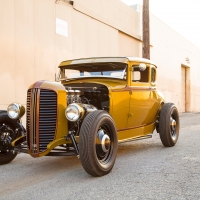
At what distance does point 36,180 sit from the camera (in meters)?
4.32

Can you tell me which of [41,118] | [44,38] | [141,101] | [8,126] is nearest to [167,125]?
[141,101]

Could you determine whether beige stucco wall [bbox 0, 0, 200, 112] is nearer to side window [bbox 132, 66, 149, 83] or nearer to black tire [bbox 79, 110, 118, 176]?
side window [bbox 132, 66, 149, 83]

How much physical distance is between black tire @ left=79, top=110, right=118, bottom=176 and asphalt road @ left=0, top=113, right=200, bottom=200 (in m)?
0.16

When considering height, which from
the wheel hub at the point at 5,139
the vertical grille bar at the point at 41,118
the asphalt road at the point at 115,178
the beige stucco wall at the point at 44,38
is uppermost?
the beige stucco wall at the point at 44,38

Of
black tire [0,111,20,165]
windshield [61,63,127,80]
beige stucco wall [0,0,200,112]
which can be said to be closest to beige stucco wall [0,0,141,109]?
beige stucco wall [0,0,200,112]

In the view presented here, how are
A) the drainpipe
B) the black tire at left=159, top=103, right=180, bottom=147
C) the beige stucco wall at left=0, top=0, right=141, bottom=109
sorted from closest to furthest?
the black tire at left=159, top=103, right=180, bottom=147
the beige stucco wall at left=0, top=0, right=141, bottom=109
the drainpipe

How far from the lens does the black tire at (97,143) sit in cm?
411

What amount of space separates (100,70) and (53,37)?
235 inches

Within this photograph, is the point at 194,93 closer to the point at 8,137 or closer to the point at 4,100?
the point at 4,100

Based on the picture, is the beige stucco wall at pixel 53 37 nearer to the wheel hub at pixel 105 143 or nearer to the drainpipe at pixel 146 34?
the drainpipe at pixel 146 34

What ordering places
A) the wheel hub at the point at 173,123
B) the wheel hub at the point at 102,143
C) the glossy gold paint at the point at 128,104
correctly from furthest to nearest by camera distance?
the wheel hub at the point at 173,123 < the glossy gold paint at the point at 128,104 < the wheel hub at the point at 102,143

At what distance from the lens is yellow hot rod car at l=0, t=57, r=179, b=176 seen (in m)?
4.40

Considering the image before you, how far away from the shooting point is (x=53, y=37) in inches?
451

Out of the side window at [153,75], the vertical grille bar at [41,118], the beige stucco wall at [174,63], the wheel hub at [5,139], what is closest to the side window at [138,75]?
the side window at [153,75]
